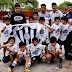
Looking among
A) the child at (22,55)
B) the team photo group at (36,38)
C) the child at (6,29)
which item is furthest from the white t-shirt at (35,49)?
the child at (6,29)

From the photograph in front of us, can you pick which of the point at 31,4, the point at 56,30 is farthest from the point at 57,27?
the point at 31,4

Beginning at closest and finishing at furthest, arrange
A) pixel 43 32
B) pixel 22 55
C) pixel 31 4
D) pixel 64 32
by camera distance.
→ pixel 22 55, pixel 43 32, pixel 64 32, pixel 31 4

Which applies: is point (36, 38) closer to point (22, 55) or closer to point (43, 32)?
point (43, 32)

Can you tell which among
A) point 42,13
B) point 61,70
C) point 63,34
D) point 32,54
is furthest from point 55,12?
point 61,70

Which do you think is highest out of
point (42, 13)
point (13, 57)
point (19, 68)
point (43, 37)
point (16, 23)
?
point (42, 13)

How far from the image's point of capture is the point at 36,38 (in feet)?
14.6

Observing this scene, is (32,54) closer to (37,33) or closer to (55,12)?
(37,33)

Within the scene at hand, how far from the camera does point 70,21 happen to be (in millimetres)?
4914

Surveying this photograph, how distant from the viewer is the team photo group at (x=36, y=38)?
172 inches

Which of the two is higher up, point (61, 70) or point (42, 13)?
point (42, 13)

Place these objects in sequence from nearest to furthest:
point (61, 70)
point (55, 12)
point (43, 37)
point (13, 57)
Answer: point (61, 70) → point (13, 57) → point (43, 37) → point (55, 12)

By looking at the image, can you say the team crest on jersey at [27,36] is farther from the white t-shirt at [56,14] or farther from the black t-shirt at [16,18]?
the white t-shirt at [56,14]

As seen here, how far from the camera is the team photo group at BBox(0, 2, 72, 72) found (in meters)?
4.37

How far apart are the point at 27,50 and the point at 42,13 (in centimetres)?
174
